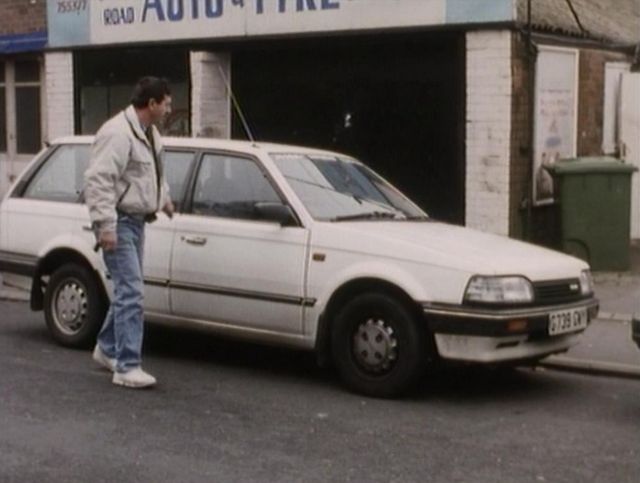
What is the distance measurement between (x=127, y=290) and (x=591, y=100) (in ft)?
28.1

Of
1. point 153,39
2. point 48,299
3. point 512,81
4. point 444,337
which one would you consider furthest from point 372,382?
point 153,39

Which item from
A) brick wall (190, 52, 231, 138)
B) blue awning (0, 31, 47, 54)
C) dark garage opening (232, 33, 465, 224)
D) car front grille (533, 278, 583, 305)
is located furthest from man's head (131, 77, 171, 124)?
blue awning (0, 31, 47, 54)

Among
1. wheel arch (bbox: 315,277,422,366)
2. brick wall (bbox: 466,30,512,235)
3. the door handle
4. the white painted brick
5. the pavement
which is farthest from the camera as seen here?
the white painted brick

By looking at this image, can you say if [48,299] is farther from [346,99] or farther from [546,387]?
[346,99]

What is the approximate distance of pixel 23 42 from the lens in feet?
62.0

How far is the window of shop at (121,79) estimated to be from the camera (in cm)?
1692

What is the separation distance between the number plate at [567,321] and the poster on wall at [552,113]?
5674 mm

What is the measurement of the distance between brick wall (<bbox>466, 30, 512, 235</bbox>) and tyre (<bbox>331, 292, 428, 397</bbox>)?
18.1 feet

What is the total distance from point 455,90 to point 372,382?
641 cm

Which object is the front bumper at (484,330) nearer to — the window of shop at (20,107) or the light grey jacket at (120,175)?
the light grey jacket at (120,175)

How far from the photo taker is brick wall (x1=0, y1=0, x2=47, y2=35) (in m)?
18.6

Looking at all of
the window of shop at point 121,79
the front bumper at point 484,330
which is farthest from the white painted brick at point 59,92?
the front bumper at point 484,330

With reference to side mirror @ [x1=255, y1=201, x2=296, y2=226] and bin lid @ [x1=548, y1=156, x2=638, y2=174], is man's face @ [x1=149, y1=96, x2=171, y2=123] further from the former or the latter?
Answer: bin lid @ [x1=548, y1=156, x2=638, y2=174]

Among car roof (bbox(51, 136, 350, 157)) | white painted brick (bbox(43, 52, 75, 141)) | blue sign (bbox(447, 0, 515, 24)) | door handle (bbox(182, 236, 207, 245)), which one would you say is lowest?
door handle (bbox(182, 236, 207, 245))
